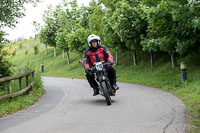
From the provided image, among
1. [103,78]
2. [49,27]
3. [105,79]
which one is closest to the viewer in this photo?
[103,78]

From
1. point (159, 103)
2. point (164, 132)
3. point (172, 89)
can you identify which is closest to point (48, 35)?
point (172, 89)

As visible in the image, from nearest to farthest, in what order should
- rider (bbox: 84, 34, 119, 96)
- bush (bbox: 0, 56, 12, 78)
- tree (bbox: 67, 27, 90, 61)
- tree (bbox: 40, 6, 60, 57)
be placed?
rider (bbox: 84, 34, 119, 96) → bush (bbox: 0, 56, 12, 78) → tree (bbox: 67, 27, 90, 61) → tree (bbox: 40, 6, 60, 57)

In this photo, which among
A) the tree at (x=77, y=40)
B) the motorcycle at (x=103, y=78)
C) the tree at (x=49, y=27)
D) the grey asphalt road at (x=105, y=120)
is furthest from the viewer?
the tree at (x=49, y=27)

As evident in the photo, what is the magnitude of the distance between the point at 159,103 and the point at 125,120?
104 inches

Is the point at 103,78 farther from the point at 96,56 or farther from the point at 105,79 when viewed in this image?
the point at 96,56

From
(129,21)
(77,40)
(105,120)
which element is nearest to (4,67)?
(105,120)

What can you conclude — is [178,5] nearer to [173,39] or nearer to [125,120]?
[173,39]

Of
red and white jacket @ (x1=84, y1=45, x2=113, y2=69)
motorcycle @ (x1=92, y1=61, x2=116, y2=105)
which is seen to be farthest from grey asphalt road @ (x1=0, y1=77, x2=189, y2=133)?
red and white jacket @ (x1=84, y1=45, x2=113, y2=69)

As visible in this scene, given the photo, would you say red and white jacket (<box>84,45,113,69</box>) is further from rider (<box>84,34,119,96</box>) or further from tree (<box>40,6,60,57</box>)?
tree (<box>40,6,60,57</box>)

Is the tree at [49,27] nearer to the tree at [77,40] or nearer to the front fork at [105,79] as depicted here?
the tree at [77,40]

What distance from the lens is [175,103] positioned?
8461 millimetres

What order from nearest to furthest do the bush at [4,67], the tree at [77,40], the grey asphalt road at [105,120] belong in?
the grey asphalt road at [105,120] → the bush at [4,67] → the tree at [77,40]

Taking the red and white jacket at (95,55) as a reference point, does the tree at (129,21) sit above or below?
above

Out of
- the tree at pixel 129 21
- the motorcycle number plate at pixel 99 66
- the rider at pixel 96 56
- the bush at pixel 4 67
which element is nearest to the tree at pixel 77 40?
the tree at pixel 129 21
